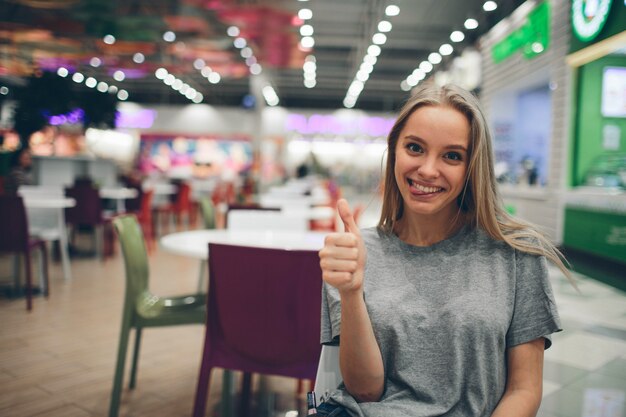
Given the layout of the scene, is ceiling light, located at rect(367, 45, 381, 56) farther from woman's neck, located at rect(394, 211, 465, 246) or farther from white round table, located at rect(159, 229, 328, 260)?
woman's neck, located at rect(394, 211, 465, 246)

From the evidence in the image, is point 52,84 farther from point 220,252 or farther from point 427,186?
point 427,186

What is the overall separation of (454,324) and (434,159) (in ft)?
1.24

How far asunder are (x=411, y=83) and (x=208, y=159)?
7730 mm

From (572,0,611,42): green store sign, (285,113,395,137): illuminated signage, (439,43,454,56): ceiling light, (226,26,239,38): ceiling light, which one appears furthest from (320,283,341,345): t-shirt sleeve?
(285,113,395,137): illuminated signage

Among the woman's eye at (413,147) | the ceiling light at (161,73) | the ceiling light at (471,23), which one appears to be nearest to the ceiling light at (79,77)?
the ceiling light at (161,73)

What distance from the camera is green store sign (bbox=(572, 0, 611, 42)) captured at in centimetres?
545

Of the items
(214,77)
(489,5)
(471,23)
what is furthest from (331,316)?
(214,77)

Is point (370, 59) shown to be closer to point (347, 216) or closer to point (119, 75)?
point (119, 75)

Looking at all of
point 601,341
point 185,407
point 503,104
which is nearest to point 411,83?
point 503,104

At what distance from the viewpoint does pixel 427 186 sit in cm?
119

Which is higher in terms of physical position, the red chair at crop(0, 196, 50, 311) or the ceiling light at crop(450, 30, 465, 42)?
the ceiling light at crop(450, 30, 465, 42)

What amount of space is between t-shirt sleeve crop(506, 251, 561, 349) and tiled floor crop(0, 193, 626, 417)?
559 millimetres

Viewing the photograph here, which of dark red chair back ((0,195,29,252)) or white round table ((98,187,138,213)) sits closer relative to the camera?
dark red chair back ((0,195,29,252))

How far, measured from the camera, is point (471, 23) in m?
9.50
